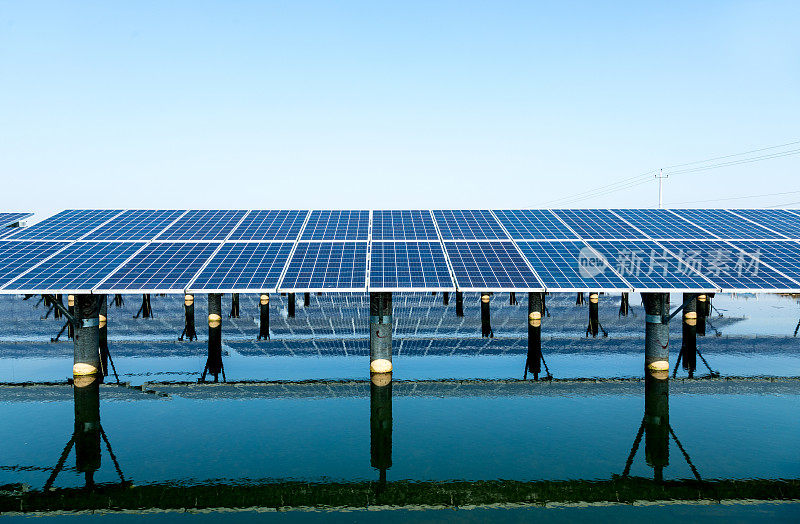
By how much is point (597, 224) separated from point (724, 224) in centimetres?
628

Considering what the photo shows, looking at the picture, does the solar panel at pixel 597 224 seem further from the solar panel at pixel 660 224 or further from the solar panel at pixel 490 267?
the solar panel at pixel 490 267

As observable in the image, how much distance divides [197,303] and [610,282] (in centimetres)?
8069

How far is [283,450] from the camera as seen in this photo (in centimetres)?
2386

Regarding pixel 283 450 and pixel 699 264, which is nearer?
pixel 699 264

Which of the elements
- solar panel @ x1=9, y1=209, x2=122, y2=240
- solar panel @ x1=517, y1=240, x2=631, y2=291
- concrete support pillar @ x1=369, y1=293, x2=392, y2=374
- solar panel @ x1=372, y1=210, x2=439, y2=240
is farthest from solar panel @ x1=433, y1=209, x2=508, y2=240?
solar panel @ x1=9, y1=209, x2=122, y2=240

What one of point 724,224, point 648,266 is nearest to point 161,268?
point 648,266

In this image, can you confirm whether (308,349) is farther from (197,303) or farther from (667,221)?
(197,303)

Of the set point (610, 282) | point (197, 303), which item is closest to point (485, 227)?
point (610, 282)

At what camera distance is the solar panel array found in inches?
778

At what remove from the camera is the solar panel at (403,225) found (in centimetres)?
2595

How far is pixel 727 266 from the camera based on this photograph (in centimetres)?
2155

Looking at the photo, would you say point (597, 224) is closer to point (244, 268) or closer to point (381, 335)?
point (381, 335)

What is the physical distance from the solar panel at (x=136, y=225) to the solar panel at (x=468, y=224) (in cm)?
1347

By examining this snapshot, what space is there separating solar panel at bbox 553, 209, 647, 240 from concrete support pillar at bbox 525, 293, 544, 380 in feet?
15.4
